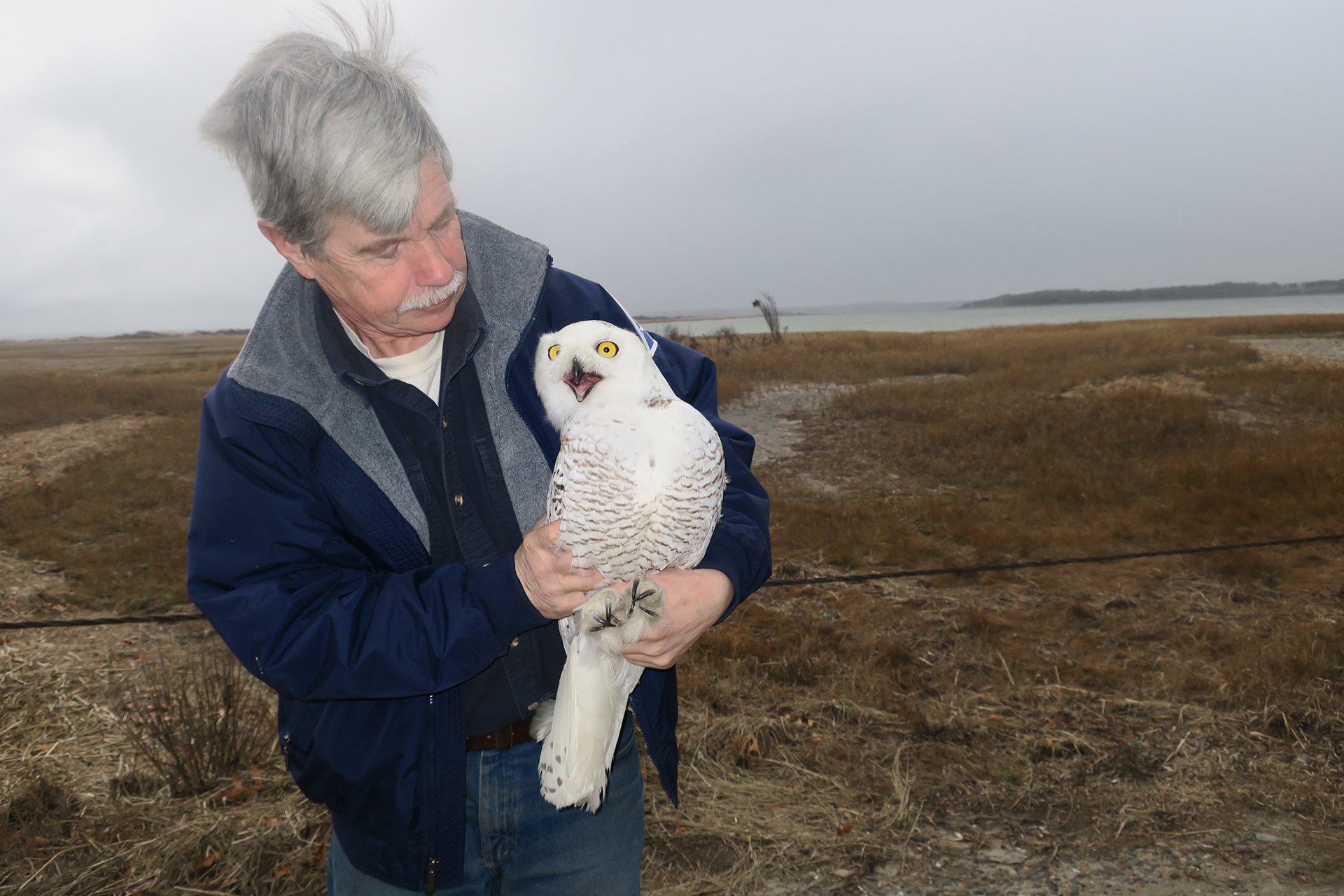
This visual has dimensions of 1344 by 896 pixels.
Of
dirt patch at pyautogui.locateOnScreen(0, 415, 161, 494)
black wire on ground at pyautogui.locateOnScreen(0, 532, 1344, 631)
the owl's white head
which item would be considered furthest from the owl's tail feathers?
dirt patch at pyautogui.locateOnScreen(0, 415, 161, 494)

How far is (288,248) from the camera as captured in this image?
151cm

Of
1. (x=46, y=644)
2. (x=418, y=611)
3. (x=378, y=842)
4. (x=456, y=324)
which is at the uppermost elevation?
(x=456, y=324)

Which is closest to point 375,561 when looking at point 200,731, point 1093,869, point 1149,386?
point 200,731

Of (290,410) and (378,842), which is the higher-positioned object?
(290,410)

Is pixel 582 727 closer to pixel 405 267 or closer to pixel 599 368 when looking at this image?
pixel 599 368

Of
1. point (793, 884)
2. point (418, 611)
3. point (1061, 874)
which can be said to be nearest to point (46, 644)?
point (793, 884)

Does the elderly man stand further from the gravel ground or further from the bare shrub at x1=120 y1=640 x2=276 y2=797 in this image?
the bare shrub at x1=120 y1=640 x2=276 y2=797

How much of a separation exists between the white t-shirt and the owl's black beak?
30cm

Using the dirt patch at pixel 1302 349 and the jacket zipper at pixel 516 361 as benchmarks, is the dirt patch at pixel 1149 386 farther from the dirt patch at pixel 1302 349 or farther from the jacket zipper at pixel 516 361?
the jacket zipper at pixel 516 361

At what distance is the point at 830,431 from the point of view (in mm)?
13117

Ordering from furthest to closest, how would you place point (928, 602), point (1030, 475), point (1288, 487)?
point (1030, 475), point (1288, 487), point (928, 602)

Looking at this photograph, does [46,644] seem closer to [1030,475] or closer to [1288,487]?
[1030,475]

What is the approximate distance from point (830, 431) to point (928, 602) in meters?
7.08

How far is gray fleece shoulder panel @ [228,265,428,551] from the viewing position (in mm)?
1477
